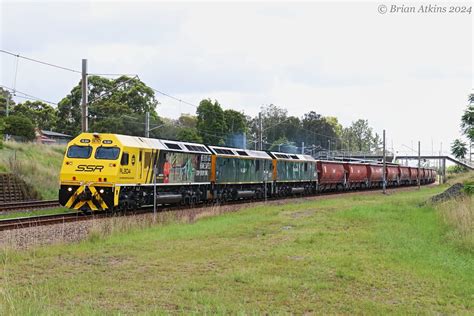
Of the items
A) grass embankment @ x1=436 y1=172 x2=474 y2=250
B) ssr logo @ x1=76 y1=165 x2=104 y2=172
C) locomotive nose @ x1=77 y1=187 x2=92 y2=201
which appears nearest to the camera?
grass embankment @ x1=436 y1=172 x2=474 y2=250

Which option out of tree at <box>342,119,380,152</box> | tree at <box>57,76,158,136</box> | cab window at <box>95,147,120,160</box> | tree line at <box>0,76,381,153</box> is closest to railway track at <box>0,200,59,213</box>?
cab window at <box>95,147,120,160</box>

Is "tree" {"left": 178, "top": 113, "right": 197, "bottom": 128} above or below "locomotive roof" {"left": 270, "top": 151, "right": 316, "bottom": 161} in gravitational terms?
above

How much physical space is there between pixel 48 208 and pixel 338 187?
35.1m

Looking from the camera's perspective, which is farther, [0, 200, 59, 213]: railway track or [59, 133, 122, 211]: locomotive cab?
[0, 200, 59, 213]: railway track

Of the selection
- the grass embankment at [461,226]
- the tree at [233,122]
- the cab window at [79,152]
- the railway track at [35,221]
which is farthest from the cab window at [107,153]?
the tree at [233,122]

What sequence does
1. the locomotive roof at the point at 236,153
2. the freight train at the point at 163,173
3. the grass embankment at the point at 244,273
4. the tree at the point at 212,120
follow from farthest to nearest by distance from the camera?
the tree at the point at 212,120, the locomotive roof at the point at 236,153, the freight train at the point at 163,173, the grass embankment at the point at 244,273

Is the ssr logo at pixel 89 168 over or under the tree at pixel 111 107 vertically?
under

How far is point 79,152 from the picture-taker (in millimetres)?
22469

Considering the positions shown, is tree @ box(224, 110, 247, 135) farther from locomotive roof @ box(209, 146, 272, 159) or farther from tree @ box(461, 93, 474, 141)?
tree @ box(461, 93, 474, 141)

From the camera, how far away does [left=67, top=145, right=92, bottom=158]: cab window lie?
881 inches

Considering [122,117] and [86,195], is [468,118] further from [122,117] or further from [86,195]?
[122,117]

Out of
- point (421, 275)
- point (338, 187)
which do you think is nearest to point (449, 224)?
point (421, 275)

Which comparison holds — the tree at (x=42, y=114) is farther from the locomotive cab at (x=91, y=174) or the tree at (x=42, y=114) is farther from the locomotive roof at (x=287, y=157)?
the locomotive cab at (x=91, y=174)

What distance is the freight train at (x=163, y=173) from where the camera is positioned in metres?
21.7
